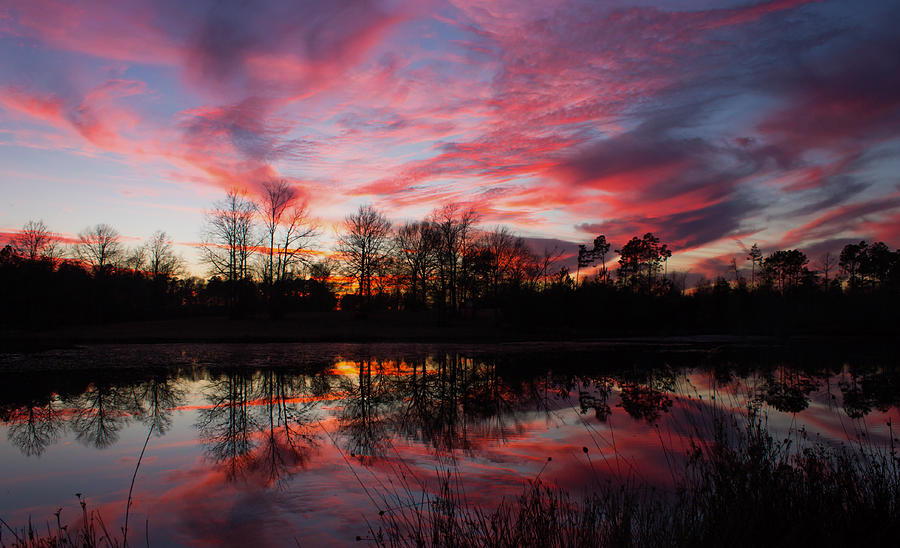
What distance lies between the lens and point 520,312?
176 feet

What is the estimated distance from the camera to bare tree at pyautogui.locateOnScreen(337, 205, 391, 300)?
65125 mm

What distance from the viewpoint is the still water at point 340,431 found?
6.89 metres

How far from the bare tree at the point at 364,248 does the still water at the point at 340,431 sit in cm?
4177

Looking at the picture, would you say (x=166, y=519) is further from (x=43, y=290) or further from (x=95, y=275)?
(x=95, y=275)

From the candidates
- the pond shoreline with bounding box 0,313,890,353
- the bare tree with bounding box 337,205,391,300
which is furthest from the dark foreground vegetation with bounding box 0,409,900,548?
the bare tree with bounding box 337,205,391,300

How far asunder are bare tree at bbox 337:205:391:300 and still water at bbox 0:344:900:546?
4177cm

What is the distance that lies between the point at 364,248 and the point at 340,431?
54.9 metres

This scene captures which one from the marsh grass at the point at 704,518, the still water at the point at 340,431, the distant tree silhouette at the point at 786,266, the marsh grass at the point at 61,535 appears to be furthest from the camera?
the distant tree silhouette at the point at 786,266

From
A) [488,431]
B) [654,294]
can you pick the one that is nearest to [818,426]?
[488,431]

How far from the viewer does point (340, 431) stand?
11.2 m

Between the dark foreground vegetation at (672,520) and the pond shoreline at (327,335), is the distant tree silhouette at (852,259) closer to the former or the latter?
the pond shoreline at (327,335)

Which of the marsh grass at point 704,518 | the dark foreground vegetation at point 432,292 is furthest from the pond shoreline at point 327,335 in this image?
the marsh grass at point 704,518

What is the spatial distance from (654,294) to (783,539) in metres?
62.3

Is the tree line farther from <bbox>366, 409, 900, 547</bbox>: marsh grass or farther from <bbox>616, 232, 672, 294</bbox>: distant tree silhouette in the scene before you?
<bbox>366, 409, 900, 547</bbox>: marsh grass
